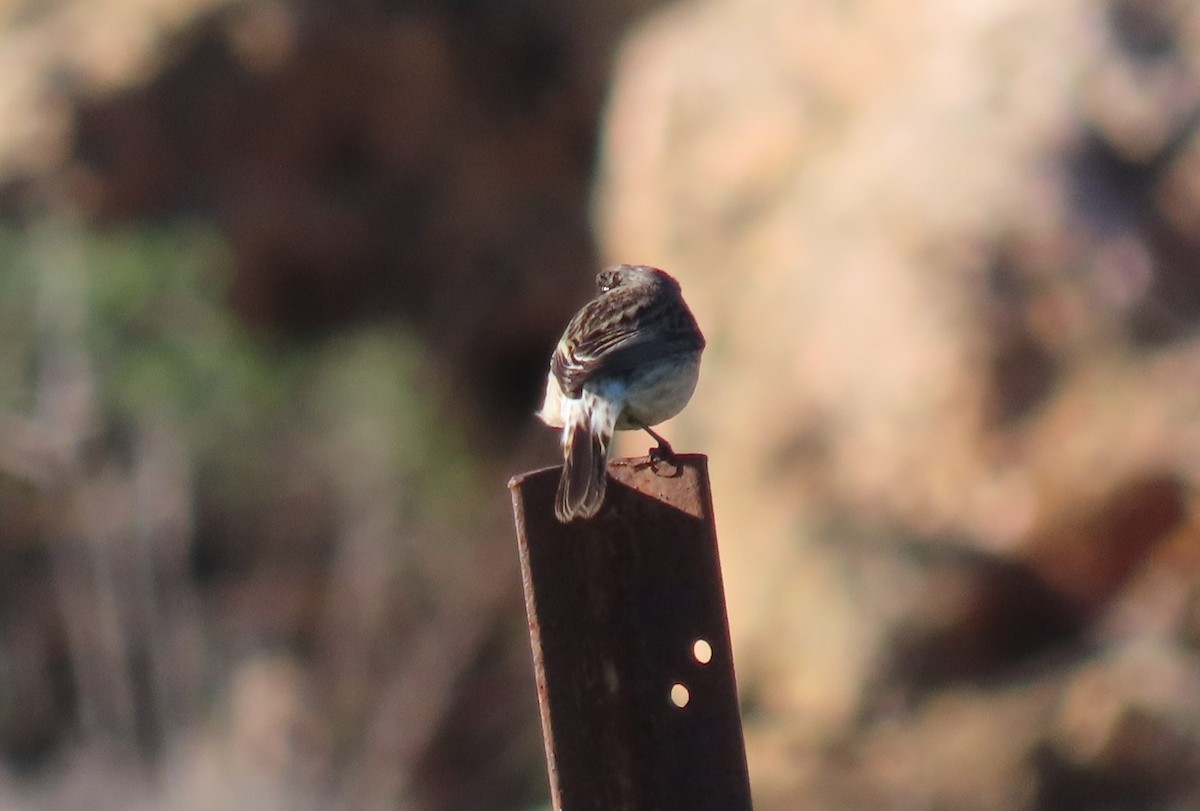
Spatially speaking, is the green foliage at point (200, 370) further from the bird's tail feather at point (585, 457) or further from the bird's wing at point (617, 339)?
the bird's tail feather at point (585, 457)

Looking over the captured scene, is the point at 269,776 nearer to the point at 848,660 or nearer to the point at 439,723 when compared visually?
the point at 439,723

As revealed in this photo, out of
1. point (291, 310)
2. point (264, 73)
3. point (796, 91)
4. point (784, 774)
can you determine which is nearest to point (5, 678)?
point (291, 310)

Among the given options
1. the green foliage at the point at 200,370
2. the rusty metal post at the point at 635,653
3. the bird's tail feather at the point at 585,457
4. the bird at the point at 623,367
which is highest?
the green foliage at the point at 200,370

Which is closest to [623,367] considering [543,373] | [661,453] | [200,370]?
[661,453]

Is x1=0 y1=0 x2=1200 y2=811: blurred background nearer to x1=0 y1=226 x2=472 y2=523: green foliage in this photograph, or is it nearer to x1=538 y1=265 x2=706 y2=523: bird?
x1=0 y1=226 x2=472 y2=523: green foliage

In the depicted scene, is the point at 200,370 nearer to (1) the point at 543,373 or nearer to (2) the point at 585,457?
(1) the point at 543,373

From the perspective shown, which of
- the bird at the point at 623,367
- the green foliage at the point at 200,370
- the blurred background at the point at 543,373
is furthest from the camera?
the green foliage at the point at 200,370

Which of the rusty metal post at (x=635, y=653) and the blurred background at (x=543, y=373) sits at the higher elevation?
the blurred background at (x=543, y=373)

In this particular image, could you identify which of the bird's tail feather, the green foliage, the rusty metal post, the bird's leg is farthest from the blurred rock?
the rusty metal post

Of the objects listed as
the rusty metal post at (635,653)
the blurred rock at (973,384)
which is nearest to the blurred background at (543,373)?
the blurred rock at (973,384)
